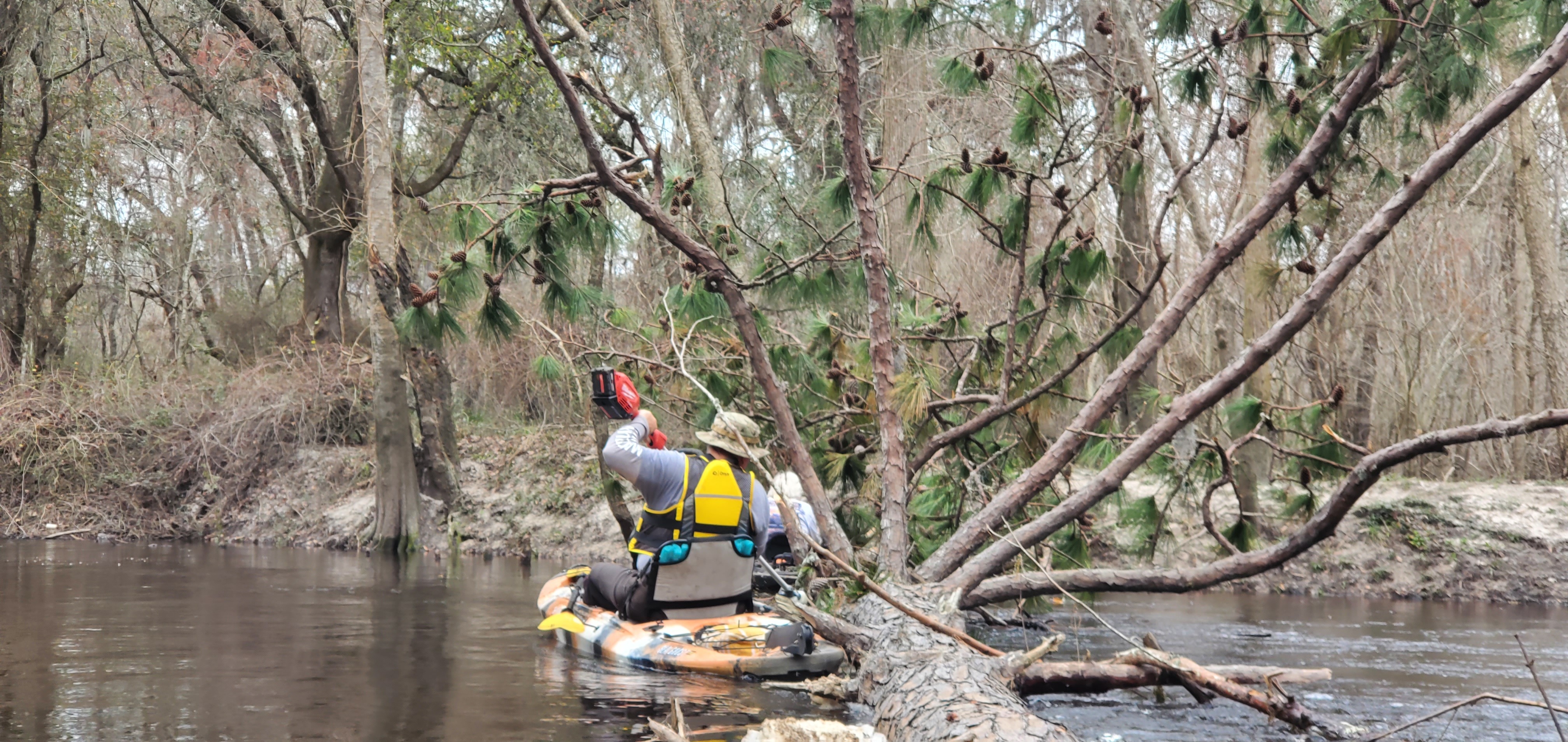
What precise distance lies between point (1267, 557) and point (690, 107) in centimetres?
621

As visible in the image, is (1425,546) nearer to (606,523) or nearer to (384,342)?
(606,523)

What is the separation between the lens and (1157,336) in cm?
614

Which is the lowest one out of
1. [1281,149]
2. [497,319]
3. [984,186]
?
[497,319]

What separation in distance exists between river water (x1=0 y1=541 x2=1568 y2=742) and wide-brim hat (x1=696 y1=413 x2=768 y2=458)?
4.03 ft

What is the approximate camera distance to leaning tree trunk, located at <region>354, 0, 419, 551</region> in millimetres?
12008

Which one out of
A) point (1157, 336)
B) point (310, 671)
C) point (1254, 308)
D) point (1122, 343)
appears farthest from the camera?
point (1254, 308)

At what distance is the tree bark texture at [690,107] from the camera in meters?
9.12

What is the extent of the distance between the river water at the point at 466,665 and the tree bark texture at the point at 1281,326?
522 mm

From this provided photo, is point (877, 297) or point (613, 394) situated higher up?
point (877, 297)

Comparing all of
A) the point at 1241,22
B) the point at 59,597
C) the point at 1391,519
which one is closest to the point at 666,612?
the point at 1241,22

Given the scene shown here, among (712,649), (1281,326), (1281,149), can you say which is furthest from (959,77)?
(712,649)

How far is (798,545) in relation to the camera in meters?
6.73

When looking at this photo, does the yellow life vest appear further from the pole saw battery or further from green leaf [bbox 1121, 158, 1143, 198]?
green leaf [bbox 1121, 158, 1143, 198]

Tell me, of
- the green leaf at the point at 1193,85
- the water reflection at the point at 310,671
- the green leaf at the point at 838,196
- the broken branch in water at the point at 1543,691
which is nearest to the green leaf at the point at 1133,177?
the green leaf at the point at 1193,85
